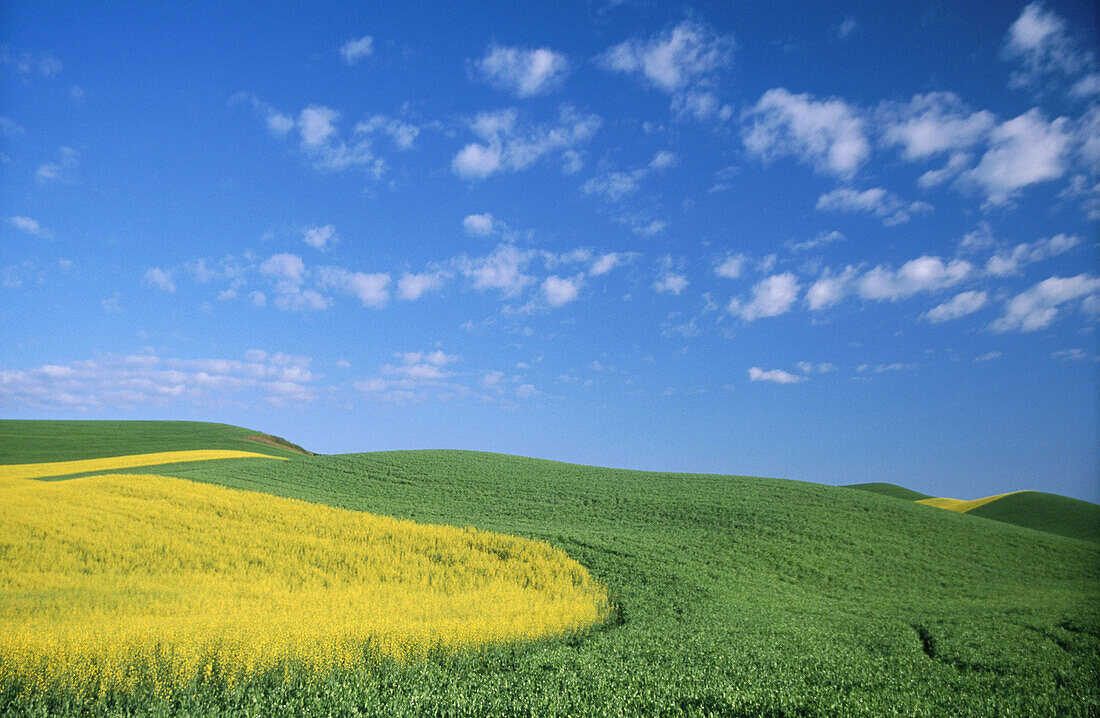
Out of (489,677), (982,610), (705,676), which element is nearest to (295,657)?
(489,677)

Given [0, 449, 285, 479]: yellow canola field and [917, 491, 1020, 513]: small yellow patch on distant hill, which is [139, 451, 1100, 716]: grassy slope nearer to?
[0, 449, 285, 479]: yellow canola field

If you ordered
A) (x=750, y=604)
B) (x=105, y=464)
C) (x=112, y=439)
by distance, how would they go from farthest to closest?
(x=112, y=439) < (x=105, y=464) < (x=750, y=604)

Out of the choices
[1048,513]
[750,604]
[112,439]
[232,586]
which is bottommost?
[232,586]

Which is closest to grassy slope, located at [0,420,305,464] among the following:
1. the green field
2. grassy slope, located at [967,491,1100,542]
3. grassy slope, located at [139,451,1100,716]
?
the green field

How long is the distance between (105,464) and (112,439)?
21.2 metres

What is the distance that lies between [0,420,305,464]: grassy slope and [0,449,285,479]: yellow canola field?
22.9 feet

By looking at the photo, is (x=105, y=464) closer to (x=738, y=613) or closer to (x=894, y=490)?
(x=738, y=613)

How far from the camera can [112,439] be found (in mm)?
59938

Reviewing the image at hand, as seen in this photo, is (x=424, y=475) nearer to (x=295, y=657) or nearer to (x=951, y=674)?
(x=295, y=657)

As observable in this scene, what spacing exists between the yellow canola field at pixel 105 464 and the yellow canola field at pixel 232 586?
11919 mm

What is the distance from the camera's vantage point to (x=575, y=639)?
1374 centimetres

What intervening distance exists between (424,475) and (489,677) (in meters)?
34.4

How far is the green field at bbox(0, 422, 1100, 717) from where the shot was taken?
329 inches

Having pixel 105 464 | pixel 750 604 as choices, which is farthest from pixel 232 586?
pixel 105 464
